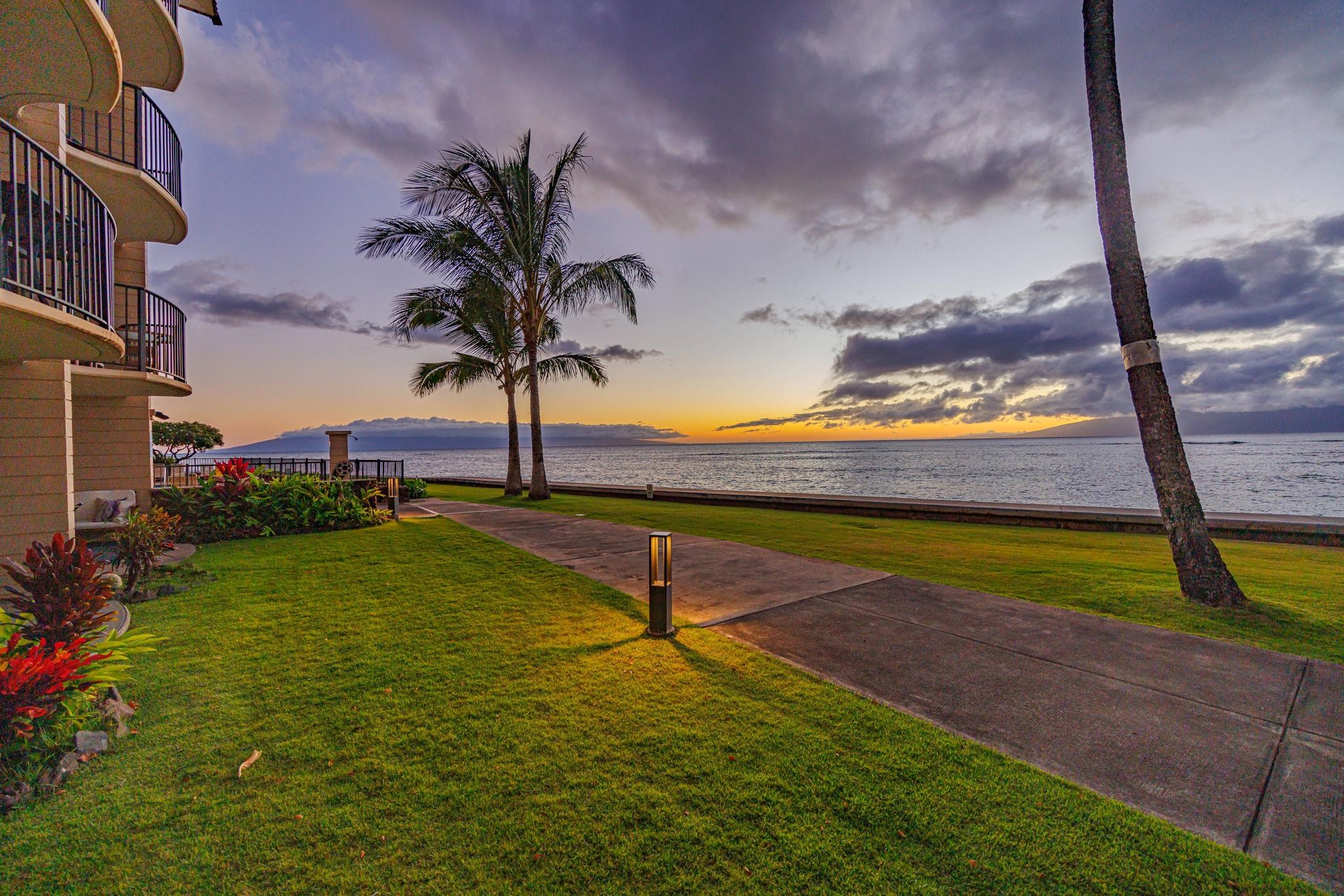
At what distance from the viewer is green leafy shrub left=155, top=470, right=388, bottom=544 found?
28.9ft

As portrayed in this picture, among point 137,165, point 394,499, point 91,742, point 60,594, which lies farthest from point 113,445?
point 91,742

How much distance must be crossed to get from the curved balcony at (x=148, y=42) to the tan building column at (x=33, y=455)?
4.23m

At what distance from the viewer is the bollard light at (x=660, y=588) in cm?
436

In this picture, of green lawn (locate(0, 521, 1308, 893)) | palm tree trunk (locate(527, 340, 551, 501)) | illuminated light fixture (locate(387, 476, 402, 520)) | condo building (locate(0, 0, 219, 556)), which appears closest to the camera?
green lawn (locate(0, 521, 1308, 893))

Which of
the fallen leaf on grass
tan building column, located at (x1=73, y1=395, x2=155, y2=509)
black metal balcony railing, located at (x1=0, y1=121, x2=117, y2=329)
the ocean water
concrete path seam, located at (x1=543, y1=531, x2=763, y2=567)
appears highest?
black metal balcony railing, located at (x1=0, y1=121, x2=117, y2=329)

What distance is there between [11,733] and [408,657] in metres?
1.87

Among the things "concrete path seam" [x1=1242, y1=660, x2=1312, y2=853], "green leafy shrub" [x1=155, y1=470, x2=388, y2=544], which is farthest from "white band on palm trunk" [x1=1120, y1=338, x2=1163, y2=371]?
"green leafy shrub" [x1=155, y1=470, x2=388, y2=544]

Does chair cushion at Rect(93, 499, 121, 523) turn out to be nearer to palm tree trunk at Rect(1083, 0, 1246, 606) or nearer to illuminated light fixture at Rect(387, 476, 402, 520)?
illuminated light fixture at Rect(387, 476, 402, 520)

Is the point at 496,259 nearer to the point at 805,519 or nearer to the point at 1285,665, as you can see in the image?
the point at 805,519

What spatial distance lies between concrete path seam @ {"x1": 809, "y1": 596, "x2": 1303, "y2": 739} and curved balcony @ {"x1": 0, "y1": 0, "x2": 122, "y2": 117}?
8.18m

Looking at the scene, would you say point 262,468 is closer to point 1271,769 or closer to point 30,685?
point 30,685

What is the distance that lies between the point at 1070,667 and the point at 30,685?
6.21m

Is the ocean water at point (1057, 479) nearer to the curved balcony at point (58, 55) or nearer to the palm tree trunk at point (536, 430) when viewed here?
the palm tree trunk at point (536, 430)

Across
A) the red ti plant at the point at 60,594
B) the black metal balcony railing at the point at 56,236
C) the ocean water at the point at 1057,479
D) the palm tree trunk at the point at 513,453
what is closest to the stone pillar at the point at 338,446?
the palm tree trunk at the point at 513,453
